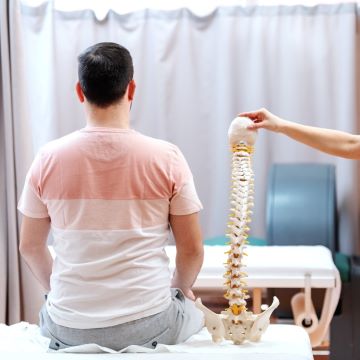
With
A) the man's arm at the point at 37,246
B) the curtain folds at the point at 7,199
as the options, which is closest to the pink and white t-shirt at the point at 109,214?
the man's arm at the point at 37,246

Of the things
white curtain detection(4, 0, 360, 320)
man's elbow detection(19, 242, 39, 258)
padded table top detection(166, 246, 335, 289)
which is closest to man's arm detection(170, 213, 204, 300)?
man's elbow detection(19, 242, 39, 258)

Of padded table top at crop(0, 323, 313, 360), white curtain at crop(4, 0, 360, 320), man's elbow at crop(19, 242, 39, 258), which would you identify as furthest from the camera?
white curtain at crop(4, 0, 360, 320)

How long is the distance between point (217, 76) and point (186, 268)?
2164 millimetres

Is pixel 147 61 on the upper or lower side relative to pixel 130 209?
upper

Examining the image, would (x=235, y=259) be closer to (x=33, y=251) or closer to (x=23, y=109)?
(x=33, y=251)

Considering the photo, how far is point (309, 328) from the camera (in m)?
2.38

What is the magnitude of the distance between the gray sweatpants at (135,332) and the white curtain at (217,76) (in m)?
2.16

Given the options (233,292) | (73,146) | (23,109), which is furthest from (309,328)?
(23,109)

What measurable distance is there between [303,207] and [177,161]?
1.88 m

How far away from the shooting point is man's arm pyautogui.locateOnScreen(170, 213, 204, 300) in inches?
68.2

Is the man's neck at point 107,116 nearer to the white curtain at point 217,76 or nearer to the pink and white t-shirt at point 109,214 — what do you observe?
the pink and white t-shirt at point 109,214

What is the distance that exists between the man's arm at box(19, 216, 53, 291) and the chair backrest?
5.66 feet

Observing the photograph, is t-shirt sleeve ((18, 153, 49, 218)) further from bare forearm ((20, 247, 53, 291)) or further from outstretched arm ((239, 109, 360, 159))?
outstretched arm ((239, 109, 360, 159))

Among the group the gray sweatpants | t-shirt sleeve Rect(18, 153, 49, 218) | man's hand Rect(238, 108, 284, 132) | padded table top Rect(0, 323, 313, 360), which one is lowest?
padded table top Rect(0, 323, 313, 360)
